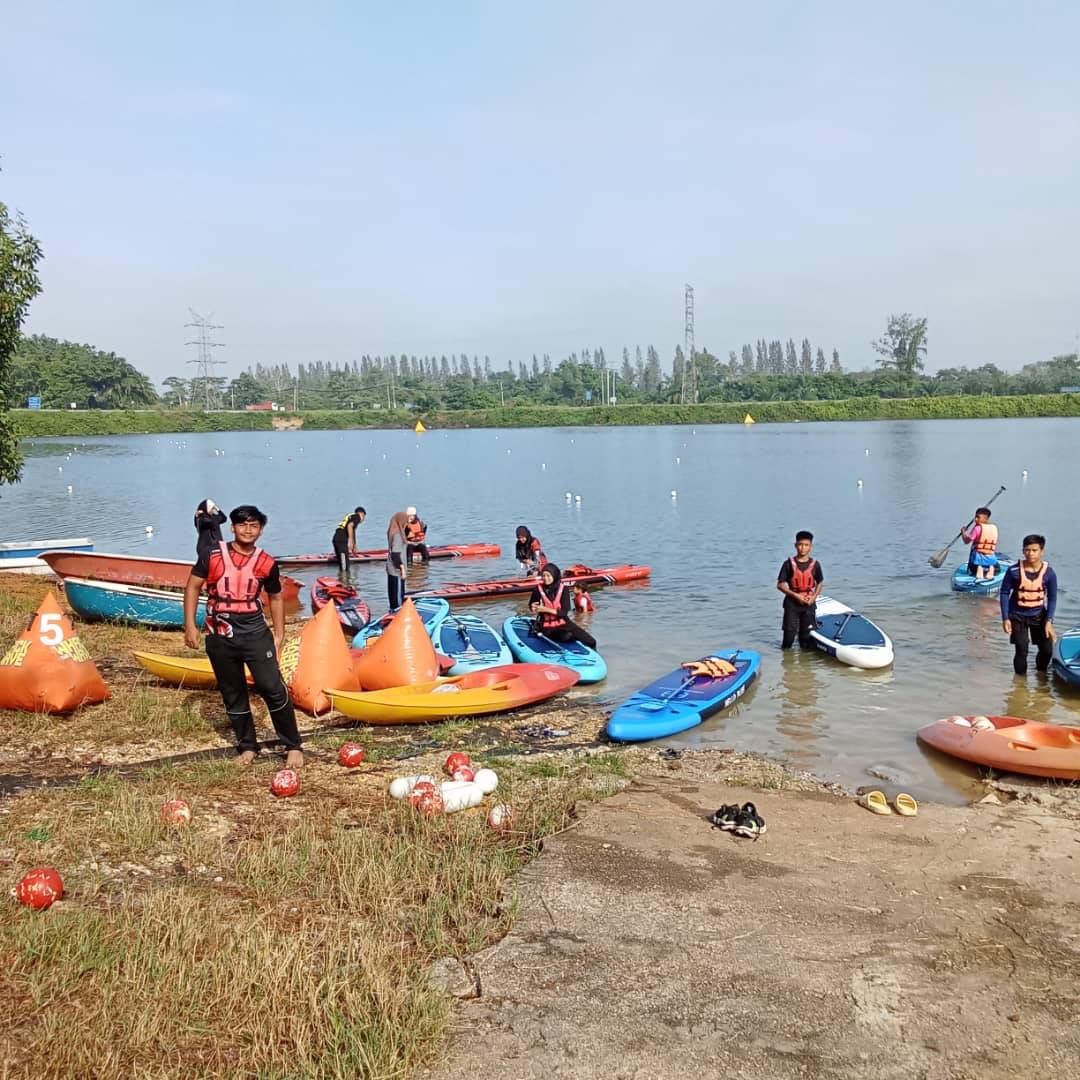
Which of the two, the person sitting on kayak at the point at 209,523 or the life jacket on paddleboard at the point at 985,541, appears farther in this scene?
the life jacket on paddleboard at the point at 985,541

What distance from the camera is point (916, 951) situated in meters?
4.85

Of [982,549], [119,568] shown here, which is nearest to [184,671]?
[119,568]

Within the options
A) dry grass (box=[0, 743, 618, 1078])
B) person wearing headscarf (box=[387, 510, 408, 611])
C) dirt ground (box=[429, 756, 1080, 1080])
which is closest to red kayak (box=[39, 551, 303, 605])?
person wearing headscarf (box=[387, 510, 408, 611])

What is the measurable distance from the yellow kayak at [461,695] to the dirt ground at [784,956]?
2795 mm

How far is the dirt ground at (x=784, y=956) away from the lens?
400 centimetres

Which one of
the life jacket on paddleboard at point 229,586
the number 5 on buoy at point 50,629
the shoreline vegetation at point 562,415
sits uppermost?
the shoreline vegetation at point 562,415

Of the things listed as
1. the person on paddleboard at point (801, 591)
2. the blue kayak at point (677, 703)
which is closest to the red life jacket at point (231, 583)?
the blue kayak at point (677, 703)

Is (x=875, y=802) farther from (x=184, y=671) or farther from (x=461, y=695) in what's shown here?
(x=184, y=671)

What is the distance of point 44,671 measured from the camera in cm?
852

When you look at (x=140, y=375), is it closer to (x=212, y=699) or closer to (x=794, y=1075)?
(x=212, y=699)

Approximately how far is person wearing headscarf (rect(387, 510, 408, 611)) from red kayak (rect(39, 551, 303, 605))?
182cm

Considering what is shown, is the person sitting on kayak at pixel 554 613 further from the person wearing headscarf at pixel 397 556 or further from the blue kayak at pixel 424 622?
the person wearing headscarf at pixel 397 556

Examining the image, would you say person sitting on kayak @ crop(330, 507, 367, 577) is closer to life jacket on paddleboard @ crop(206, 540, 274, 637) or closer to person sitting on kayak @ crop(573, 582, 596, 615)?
person sitting on kayak @ crop(573, 582, 596, 615)

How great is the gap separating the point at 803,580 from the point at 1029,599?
286cm
